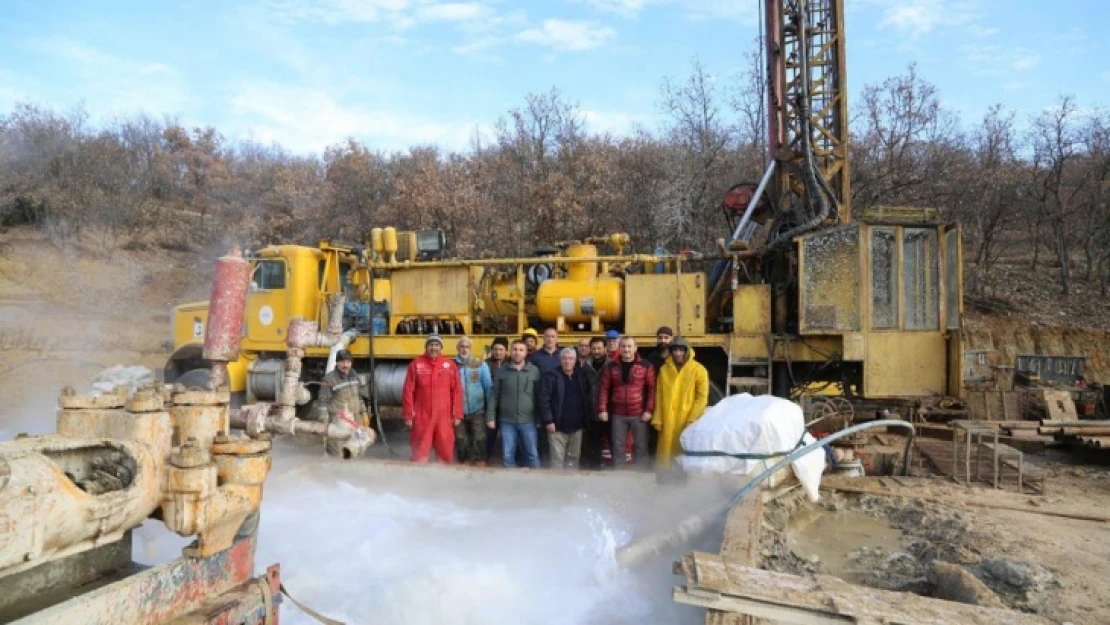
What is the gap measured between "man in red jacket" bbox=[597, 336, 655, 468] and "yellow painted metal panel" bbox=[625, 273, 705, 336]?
1815mm

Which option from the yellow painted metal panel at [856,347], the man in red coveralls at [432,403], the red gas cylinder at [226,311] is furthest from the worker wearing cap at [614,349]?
the red gas cylinder at [226,311]

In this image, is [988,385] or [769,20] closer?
[988,385]

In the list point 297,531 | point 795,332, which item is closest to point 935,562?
point 297,531

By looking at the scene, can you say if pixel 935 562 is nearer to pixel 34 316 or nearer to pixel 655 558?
pixel 655 558

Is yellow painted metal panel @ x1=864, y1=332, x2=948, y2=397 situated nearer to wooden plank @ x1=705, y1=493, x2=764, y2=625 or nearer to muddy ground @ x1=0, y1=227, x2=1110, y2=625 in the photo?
muddy ground @ x1=0, y1=227, x2=1110, y2=625

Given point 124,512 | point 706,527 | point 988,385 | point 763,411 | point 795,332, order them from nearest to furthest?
point 124,512 → point 706,527 → point 763,411 → point 795,332 → point 988,385

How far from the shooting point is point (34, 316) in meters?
16.2

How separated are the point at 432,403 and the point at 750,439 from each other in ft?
10.8

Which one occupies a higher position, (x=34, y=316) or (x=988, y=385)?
(x=34, y=316)

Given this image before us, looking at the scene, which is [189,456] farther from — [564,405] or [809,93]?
[809,93]

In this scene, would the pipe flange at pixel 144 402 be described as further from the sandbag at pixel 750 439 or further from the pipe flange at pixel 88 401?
the sandbag at pixel 750 439

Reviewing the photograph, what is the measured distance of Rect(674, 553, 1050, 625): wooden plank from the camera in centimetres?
283

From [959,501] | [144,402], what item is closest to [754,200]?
[959,501]

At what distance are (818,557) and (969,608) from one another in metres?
1.61
